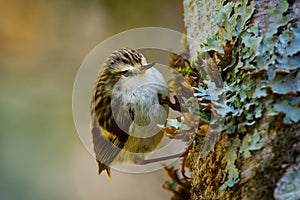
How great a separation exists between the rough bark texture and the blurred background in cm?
225

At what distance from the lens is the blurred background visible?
3203 mm

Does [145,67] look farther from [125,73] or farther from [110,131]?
[110,131]

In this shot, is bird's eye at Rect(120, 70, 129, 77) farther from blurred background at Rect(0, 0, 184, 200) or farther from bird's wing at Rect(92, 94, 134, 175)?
blurred background at Rect(0, 0, 184, 200)

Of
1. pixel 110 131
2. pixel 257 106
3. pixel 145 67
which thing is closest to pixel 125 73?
pixel 145 67

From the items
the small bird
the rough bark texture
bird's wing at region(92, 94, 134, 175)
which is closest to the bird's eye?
the small bird

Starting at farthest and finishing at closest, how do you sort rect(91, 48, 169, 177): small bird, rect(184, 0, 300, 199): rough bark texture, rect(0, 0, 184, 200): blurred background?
rect(0, 0, 184, 200): blurred background → rect(91, 48, 169, 177): small bird → rect(184, 0, 300, 199): rough bark texture

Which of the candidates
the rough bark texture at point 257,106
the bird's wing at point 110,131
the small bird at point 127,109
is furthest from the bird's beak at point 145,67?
the rough bark texture at point 257,106

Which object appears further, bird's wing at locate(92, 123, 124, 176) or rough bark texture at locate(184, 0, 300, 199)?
bird's wing at locate(92, 123, 124, 176)

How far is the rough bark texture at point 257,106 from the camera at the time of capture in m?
0.78

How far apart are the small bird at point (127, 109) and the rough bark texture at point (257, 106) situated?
460 mm

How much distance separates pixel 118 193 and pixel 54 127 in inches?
29.1

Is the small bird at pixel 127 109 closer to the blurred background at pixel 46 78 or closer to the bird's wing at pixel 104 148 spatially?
the bird's wing at pixel 104 148

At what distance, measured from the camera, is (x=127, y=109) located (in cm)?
146

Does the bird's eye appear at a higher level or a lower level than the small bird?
higher
